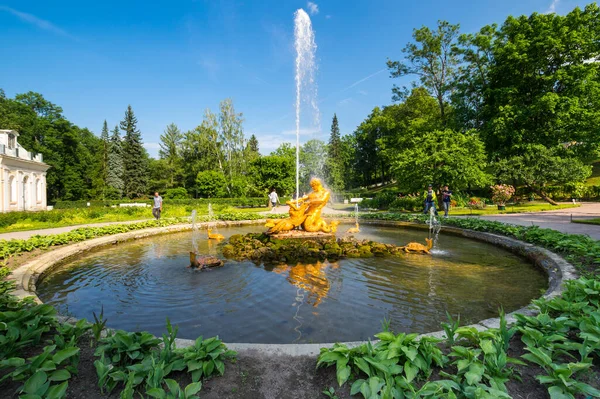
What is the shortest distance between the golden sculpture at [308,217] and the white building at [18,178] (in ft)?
103

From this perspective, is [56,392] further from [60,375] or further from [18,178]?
→ [18,178]

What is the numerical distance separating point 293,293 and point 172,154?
5204 cm

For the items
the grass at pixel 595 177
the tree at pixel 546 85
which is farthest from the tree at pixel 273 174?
the grass at pixel 595 177

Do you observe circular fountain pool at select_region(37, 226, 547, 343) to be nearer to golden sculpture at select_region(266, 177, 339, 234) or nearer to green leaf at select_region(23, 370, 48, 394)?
green leaf at select_region(23, 370, 48, 394)

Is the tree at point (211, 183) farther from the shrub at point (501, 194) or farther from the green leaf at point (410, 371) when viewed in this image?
the green leaf at point (410, 371)

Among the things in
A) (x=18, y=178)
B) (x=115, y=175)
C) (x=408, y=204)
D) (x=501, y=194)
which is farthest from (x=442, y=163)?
(x=115, y=175)

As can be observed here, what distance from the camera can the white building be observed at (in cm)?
2842

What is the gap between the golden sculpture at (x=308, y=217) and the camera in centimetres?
1041

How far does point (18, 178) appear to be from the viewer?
3089cm

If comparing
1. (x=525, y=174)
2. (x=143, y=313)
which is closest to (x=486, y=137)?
(x=525, y=174)

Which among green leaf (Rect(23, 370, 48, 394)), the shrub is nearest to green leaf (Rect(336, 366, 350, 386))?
green leaf (Rect(23, 370, 48, 394))

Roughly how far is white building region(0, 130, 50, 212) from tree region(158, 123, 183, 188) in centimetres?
1643

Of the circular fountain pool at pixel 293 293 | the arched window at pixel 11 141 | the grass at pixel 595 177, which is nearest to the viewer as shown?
the circular fountain pool at pixel 293 293

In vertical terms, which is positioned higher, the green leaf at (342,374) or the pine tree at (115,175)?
the pine tree at (115,175)
